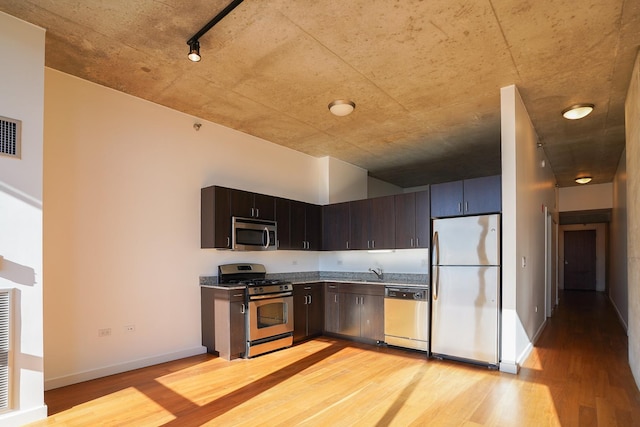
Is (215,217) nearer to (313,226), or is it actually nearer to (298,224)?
(298,224)

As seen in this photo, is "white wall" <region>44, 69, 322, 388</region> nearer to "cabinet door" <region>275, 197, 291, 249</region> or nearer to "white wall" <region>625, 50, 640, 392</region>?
"cabinet door" <region>275, 197, 291, 249</region>

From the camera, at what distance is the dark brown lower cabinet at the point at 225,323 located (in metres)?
4.33

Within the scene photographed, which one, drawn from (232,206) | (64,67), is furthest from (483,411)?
(64,67)

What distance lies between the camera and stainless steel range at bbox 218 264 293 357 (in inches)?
178

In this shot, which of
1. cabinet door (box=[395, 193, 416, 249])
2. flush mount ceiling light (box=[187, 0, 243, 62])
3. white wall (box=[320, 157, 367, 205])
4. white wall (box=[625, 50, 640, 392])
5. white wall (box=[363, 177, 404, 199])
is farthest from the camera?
white wall (box=[363, 177, 404, 199])

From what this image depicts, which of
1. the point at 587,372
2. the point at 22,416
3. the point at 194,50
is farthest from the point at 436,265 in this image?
the point at 22,416

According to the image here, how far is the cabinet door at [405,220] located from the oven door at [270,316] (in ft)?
5.87

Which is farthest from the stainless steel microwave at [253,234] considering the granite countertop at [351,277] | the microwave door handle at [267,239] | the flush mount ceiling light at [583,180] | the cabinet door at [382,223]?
the flush mount ceiling light at [583,180]

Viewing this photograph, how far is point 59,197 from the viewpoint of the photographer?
349 cm

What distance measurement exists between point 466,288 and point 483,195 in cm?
110

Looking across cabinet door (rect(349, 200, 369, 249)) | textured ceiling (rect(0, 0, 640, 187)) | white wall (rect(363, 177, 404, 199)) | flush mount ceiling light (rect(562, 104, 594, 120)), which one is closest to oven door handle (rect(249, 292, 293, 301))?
cabinet door (rect(349, 200, 369, 249))

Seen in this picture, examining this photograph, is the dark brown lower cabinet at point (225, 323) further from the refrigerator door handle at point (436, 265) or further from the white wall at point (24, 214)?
the refrigerator door handle at point (436, 265)

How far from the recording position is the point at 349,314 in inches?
213

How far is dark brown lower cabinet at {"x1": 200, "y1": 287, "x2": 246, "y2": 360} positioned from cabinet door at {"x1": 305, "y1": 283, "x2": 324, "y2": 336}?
4.21 ft
